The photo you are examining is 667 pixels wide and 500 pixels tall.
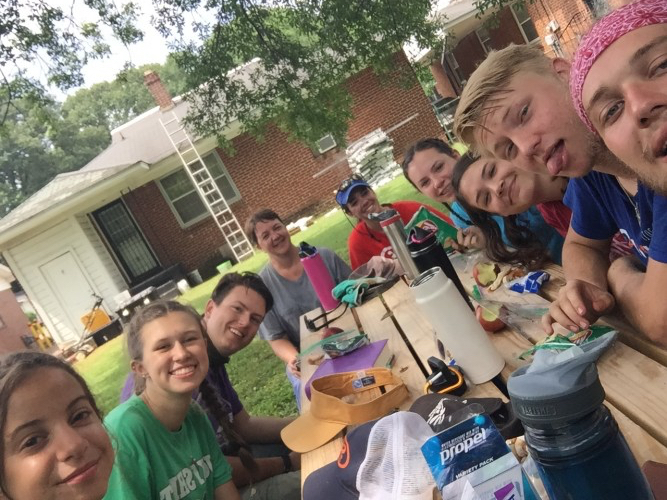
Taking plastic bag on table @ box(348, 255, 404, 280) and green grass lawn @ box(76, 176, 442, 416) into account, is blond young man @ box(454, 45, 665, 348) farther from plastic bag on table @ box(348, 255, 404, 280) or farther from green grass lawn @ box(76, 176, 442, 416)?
green grass lawn @ box(76, 176, 442, 416)

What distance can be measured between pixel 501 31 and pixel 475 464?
21484mm

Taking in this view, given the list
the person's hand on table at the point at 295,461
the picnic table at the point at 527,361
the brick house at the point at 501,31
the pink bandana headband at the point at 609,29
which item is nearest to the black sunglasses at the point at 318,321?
the picnic table at the point at 527,361

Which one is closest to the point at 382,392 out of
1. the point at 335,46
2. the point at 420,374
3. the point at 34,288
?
the point at 420,374

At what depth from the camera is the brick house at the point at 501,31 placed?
1554 centimetres

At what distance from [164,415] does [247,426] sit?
938 mm

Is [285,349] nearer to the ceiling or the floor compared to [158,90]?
nearer to the floor

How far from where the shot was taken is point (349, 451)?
1.28 metres

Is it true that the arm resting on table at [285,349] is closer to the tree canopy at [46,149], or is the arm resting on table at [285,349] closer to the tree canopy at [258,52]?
the tree canopy at [258,52]

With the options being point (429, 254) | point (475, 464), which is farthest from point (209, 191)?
point (475, 464)

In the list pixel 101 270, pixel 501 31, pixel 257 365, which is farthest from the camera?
pixel 501 31

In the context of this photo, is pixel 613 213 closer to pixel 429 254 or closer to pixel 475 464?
pixel 429 254

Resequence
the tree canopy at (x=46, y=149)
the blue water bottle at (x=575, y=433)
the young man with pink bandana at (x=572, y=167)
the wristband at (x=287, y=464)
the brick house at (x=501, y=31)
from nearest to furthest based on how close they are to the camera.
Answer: the blue water bottle at (x=575, y=433) < the young man with pink bandana at (x=572, y=167) < the wristband at (x=287, y=464) < the brick house at (x=501, y=31) < the tree canopy at (x=46, y=149)

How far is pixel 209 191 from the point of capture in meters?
14.9

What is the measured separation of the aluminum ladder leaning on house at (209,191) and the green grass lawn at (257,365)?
90 centimetres
